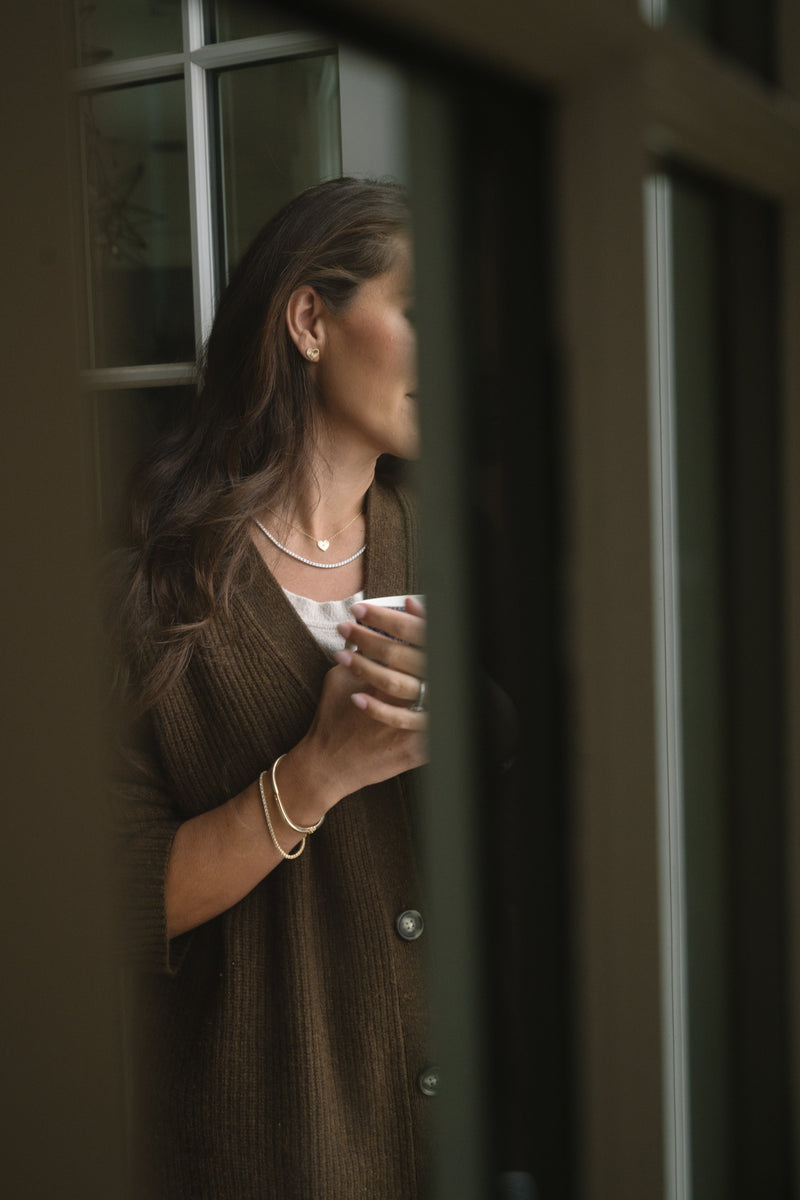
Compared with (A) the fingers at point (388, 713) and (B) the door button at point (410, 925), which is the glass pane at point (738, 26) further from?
(B) the door button at point (410, 925)

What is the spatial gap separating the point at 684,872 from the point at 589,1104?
14 cm

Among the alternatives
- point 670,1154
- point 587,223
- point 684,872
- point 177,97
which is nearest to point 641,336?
point 587,223

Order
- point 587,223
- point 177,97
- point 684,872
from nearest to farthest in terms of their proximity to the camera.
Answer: point 587,223 → point 684,872 → point 177,97

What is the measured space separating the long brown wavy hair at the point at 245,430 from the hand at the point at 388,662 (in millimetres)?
141

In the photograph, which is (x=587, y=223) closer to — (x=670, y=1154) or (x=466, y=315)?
(x=466, y=315)

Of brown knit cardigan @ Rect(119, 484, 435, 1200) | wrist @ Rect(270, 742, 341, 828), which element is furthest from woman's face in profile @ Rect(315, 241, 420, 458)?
wrist @ Rect(270, 742, 341, 828)

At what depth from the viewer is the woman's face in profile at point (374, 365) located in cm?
89

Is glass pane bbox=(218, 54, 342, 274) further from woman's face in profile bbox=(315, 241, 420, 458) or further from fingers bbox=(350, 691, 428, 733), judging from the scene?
fingers bbox=(350, 691, 428, 733)

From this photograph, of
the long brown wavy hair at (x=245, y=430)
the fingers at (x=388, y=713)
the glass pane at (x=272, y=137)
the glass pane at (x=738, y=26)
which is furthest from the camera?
the glass pane at (x=272, y=137)

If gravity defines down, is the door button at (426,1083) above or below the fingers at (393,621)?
below

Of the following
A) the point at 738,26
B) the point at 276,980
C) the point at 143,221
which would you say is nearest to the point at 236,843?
the point at 276,980

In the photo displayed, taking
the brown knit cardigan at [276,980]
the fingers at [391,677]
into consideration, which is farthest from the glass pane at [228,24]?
the fingers at [391,677]

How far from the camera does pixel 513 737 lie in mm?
472

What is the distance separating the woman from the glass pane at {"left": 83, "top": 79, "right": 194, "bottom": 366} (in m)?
0.35
